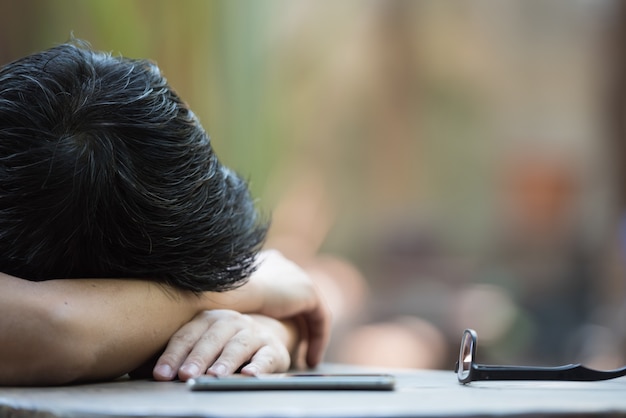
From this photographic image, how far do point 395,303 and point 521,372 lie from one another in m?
4.58

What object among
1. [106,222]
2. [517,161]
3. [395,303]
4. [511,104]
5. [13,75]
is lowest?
[395,303]

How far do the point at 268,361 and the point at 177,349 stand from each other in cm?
10

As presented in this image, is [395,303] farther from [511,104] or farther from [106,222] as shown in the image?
[106,222]

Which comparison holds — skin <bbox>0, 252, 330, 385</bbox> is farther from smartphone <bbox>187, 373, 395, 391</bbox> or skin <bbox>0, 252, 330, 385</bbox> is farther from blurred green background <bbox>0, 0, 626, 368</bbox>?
blurred green background <bbox>0, 0, 626, 368</bbox>

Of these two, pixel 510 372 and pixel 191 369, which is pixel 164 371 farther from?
pixel 510 372

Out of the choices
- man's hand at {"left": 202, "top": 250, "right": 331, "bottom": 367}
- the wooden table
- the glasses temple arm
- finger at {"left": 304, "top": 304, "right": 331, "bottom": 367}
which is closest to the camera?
the wooden table

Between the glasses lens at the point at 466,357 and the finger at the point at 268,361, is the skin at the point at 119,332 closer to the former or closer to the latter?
the finger at the point at 268,361

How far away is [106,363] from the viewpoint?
805 mm

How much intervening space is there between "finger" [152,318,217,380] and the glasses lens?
27 centimetres

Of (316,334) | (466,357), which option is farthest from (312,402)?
(316,334)

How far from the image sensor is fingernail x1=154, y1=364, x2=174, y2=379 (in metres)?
0.83

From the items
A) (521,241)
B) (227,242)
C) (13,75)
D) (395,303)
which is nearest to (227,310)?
(227,242)

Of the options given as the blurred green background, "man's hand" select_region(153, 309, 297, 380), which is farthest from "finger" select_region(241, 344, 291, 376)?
the blurred green background

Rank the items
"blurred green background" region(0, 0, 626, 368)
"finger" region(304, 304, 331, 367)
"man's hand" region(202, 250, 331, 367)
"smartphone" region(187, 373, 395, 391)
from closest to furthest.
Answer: "smartphone" region(187, 373, 395, 391), "man's hand" region(202, 250, 331, 367), "finger" region(304, 304, 331, 367), "blurred green background" region(0, 0, 626, 368)
